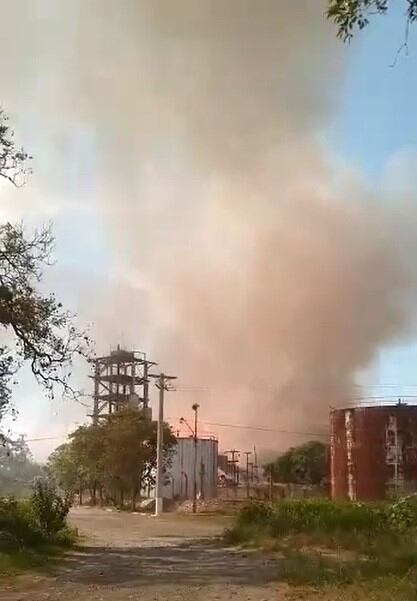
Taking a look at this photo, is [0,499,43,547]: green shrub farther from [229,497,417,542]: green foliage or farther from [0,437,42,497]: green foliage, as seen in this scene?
[229,497,417,542]: green foliage

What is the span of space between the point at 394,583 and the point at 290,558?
622 cm

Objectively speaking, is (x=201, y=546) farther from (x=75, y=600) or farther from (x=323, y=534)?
(x=75, y=600)

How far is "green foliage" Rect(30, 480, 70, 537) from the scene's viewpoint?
939 inches

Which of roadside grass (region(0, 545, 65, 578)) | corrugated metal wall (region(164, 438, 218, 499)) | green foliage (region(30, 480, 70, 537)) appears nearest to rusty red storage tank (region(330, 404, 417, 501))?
corrugated metal wall (region(164, 438, 218, 499))

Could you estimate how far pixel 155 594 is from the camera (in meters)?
13.5

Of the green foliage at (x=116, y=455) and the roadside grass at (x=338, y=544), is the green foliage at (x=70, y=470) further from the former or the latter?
the roadside grass at (x=338, y=544)

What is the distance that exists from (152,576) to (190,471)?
61.0m

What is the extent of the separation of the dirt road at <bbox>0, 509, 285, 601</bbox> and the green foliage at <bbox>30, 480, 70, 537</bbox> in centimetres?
112

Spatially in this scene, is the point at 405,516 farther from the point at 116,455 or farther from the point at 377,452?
the point at 116,455

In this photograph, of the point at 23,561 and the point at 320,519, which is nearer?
the point at 23,561

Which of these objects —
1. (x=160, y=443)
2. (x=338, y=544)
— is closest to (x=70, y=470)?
(x=160, y=443)

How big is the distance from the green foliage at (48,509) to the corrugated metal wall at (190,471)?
148 feet

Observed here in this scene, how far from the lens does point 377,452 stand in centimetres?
4909

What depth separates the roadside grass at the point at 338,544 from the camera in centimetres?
1293
